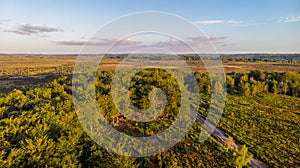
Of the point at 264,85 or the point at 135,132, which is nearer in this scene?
the point at 135,132

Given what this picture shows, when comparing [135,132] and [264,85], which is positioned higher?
[264,85]

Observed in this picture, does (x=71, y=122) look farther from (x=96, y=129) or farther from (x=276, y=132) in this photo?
(x=276, y=132)

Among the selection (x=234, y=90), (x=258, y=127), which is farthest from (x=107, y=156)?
(x=234, y=90)

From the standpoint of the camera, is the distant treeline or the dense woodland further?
the distant treeline

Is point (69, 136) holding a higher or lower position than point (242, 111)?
higher

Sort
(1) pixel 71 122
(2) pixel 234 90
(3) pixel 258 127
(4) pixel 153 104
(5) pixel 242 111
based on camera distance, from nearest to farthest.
A: (1) pixel 71 122 < (4) pixel 153 104 < (3) pixel 258 127 < (5) pixel 242 111 < (2) pixel 234 90

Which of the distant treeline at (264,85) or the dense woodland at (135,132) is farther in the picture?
the distant treeline at (264,85)

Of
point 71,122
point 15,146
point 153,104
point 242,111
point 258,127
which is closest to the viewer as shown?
point 15,146

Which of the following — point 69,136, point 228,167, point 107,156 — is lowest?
point 228,167
